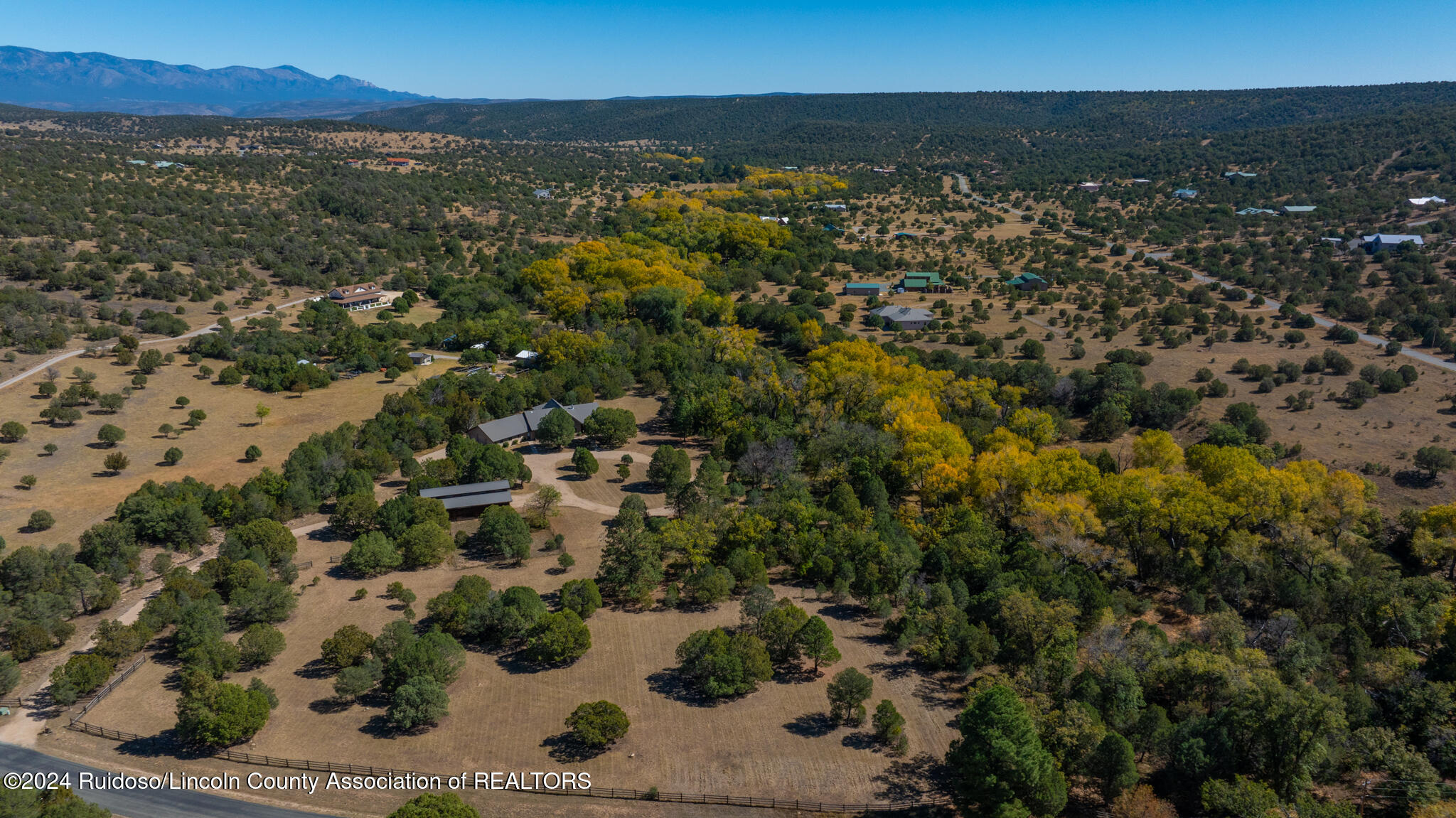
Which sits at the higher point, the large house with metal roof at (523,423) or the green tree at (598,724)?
the large house with metal roof at (523,423)

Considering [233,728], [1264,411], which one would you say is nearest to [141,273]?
[233,728]

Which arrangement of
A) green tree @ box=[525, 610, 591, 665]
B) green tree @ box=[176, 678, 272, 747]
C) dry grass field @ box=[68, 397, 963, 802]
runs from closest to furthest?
green tree @ box=[176, 678, 272, 747] < dry grass field @ box=[68, 397, 963, 802] < green tree @ box=[525, 610, 591, 665]

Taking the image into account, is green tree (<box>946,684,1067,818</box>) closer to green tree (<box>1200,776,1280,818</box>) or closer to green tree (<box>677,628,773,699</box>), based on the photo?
green tree (<box>1200,776,1280,818</box>)

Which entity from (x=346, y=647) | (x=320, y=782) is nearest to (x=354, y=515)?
(x=346, y=647)

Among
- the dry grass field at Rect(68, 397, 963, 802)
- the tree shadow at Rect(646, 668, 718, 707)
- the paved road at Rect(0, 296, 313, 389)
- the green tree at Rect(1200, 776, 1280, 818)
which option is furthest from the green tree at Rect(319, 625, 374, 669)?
the paved road at Rect(0, 296, 313, 389)

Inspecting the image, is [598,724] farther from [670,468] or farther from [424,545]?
[670,468]

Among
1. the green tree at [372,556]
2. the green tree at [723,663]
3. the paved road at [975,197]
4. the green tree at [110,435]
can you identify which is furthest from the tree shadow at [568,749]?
the paved road at [975,197]

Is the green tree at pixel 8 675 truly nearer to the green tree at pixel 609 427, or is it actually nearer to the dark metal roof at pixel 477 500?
the dark metal roof at pixel 477 500

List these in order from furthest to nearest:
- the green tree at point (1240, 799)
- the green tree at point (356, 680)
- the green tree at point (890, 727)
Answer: the green tree at point (356, 680) < the green tree at point (890, 727) < the green tree at point (1240, 799)
